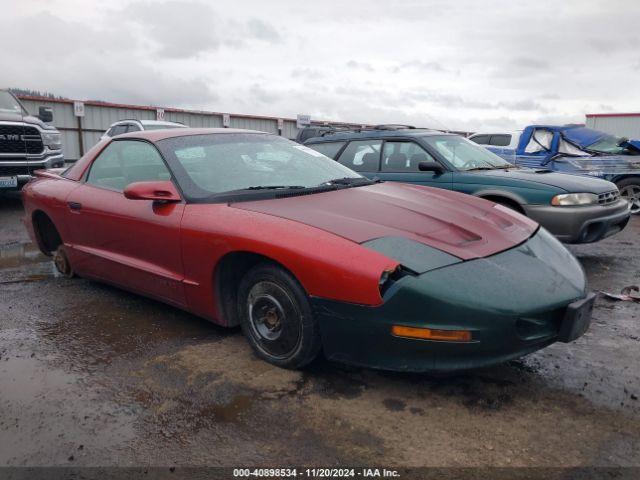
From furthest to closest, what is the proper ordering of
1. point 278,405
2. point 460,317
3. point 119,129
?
1. point 119,129
2. point 278,405
3. point 460,317

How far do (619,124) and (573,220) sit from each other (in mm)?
20421

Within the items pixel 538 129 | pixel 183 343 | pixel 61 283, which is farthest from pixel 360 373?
pixel 538 129

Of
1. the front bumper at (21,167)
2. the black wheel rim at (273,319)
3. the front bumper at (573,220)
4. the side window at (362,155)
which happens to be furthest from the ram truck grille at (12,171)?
the front bumper at (573,220)

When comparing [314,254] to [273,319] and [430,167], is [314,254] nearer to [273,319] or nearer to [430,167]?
[273,319]

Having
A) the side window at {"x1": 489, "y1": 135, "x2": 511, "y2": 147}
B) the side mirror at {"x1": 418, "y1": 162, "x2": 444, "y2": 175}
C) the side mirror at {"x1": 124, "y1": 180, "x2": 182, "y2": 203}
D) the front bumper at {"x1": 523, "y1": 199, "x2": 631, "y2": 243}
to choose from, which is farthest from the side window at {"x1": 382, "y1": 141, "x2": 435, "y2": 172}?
the side window at {"x1": 489, "y1": 135, "x2": 511, "y2": 147}

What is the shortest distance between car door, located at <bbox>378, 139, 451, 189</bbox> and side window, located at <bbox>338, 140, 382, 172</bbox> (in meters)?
0.09

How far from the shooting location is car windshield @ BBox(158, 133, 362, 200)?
3.30 metres

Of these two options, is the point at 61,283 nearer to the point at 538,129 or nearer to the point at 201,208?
the point at 201,208

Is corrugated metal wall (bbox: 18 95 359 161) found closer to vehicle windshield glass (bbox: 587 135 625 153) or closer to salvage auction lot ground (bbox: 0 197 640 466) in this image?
vehicle windshield glass (bbox: 587 135 625 153)

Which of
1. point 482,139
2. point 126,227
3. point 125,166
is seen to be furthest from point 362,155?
point 482,139

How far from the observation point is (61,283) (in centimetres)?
466

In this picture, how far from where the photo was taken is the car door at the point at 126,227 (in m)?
3.30

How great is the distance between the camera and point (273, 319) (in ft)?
9.29

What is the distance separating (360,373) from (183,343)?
3.88ft
